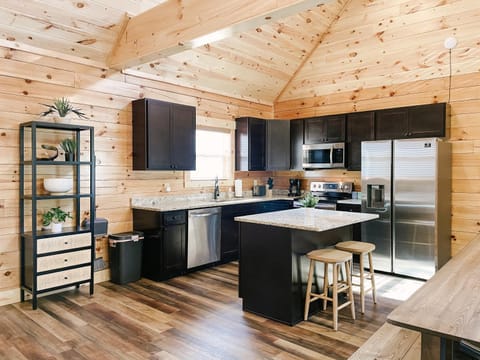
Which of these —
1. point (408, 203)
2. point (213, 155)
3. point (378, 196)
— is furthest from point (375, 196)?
point (213, 155)

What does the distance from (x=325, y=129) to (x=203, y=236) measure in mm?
2677

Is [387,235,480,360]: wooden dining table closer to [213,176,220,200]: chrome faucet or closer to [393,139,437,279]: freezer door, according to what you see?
[393,139,437,279]: freezer door

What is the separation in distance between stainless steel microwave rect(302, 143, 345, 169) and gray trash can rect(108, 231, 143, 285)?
3.06 meters

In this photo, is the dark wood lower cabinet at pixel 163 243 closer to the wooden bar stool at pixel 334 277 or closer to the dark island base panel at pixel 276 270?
the dark island base panel at pixel 276 270

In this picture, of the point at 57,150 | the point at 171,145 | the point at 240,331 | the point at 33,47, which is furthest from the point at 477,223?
the point at 33,47

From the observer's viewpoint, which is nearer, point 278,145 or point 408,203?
point 408,203

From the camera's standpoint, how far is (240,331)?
316cm

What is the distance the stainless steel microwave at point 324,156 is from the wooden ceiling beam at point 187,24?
3056 millimetres

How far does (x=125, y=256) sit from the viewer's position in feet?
14.6

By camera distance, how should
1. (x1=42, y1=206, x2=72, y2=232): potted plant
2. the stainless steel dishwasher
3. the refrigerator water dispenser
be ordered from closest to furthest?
(x1=42, y1=206, x2=72, y2=232): potted plant → the stainless steel dishwasher → the refrigerator water dispenser

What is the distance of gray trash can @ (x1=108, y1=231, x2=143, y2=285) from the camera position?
14.5ft

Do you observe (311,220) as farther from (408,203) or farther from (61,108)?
(61,108)

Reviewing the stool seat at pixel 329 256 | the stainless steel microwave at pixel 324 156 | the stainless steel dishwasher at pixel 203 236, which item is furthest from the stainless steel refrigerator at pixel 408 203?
the stainless steel dishwasher at pixel 203 236

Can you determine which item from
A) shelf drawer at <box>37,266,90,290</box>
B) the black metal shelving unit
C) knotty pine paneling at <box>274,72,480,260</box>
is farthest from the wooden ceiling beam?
knotty pine paneling at <box>274,72,480,260</box>
